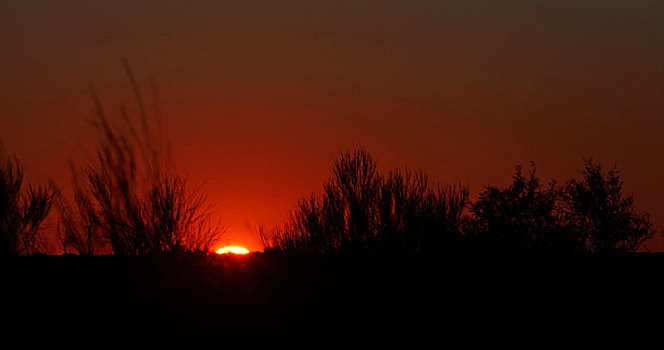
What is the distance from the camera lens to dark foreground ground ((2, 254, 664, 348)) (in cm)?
834

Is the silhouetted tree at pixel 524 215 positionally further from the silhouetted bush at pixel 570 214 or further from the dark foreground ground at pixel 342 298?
the dark foreground ground at pixel 342 298

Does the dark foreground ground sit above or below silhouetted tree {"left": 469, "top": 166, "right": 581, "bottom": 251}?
below

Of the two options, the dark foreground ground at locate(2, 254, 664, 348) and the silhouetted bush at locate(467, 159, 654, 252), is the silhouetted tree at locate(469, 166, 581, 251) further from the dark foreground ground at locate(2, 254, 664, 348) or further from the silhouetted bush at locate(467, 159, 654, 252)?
the dark foreground ground at locate(2, 254, 664, 348)

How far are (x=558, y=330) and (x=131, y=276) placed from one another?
457cm

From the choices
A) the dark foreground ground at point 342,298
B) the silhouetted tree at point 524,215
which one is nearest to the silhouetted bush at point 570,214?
the silhouetted tree at point 524,215

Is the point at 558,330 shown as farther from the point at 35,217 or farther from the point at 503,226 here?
the point at 503,226

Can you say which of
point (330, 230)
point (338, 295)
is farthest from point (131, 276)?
point (330, 230)

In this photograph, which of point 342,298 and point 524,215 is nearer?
point 342,298

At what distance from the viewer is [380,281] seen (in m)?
9.16

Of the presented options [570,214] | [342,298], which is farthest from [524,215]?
[342,298]

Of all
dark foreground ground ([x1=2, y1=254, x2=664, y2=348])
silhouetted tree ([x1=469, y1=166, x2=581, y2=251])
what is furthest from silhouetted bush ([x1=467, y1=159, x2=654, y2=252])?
dark foreground ground ([x1=2, y1=254, x2=664, y2=348])

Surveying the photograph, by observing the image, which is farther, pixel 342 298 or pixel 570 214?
pixel 570 214

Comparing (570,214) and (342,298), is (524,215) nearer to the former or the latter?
(570,214)

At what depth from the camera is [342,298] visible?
29.2ft
